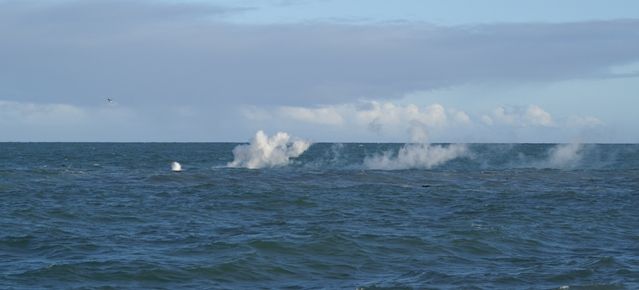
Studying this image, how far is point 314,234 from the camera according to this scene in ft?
102

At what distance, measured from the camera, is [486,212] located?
130ft

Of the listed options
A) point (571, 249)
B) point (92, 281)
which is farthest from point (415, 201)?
point (92, 281)

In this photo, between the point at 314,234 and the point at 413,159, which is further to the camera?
the point at 413,159

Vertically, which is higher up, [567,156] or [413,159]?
[567,156]

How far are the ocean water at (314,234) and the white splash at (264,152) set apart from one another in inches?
1042

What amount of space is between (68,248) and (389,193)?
2324cm

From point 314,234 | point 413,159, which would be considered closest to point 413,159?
point 413,159

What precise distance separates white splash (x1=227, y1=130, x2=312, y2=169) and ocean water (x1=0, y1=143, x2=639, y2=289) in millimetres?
26477

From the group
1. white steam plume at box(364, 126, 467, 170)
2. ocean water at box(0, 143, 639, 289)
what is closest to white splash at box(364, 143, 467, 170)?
white steam plume at box(364, 126, 467, 170)

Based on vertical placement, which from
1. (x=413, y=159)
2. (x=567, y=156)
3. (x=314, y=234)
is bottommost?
(x=314, y=234)

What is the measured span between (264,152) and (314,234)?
52526 mm

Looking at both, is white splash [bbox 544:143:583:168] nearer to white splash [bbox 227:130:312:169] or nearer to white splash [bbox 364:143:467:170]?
white splash [bbox 364:143:467:170]

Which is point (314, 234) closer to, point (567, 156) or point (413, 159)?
point (413, 159)

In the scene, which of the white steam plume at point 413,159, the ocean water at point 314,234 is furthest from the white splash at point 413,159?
the ocean water at point 314,234
